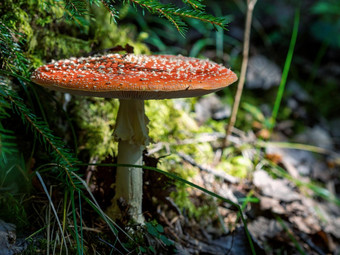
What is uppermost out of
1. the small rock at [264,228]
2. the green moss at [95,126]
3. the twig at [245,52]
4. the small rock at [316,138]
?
the twig at [245,52]

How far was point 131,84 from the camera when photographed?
4.57 feet

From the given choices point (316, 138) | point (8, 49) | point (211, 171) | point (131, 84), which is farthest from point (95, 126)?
point (316, 138)

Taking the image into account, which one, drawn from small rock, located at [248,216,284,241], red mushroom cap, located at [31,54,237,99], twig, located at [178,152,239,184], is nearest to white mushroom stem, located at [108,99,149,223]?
red mushroom cap, located at [31,54,237,99]

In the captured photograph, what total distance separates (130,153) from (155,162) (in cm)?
23

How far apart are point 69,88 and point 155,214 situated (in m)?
1.26

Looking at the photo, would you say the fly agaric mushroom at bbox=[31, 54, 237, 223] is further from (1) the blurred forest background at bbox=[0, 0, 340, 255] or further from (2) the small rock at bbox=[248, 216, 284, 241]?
(2) the small rock at bbox=[248, 216, 284, 241]

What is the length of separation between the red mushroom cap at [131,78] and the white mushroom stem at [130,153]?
1.05ft

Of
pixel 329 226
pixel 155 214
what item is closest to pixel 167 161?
pixel 155 214

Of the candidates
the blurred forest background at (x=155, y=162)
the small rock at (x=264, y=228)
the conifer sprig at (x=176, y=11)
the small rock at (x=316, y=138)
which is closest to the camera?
the conifer sprig at (x=176, y=11)

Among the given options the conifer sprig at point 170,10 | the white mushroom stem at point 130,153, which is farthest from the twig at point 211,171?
the conifer sprig at point 170,10

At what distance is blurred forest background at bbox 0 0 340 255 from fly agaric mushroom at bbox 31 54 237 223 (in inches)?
6.1

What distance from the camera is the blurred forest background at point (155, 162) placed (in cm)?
165

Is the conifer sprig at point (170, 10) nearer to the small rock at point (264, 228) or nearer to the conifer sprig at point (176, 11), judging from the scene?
the conifer sprig at point (176, 11)

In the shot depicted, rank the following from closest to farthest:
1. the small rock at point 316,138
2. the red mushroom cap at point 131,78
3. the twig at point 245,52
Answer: the red mushroom cap at point 131,78, the twig at point 245,52, the small rock at point 316,138
